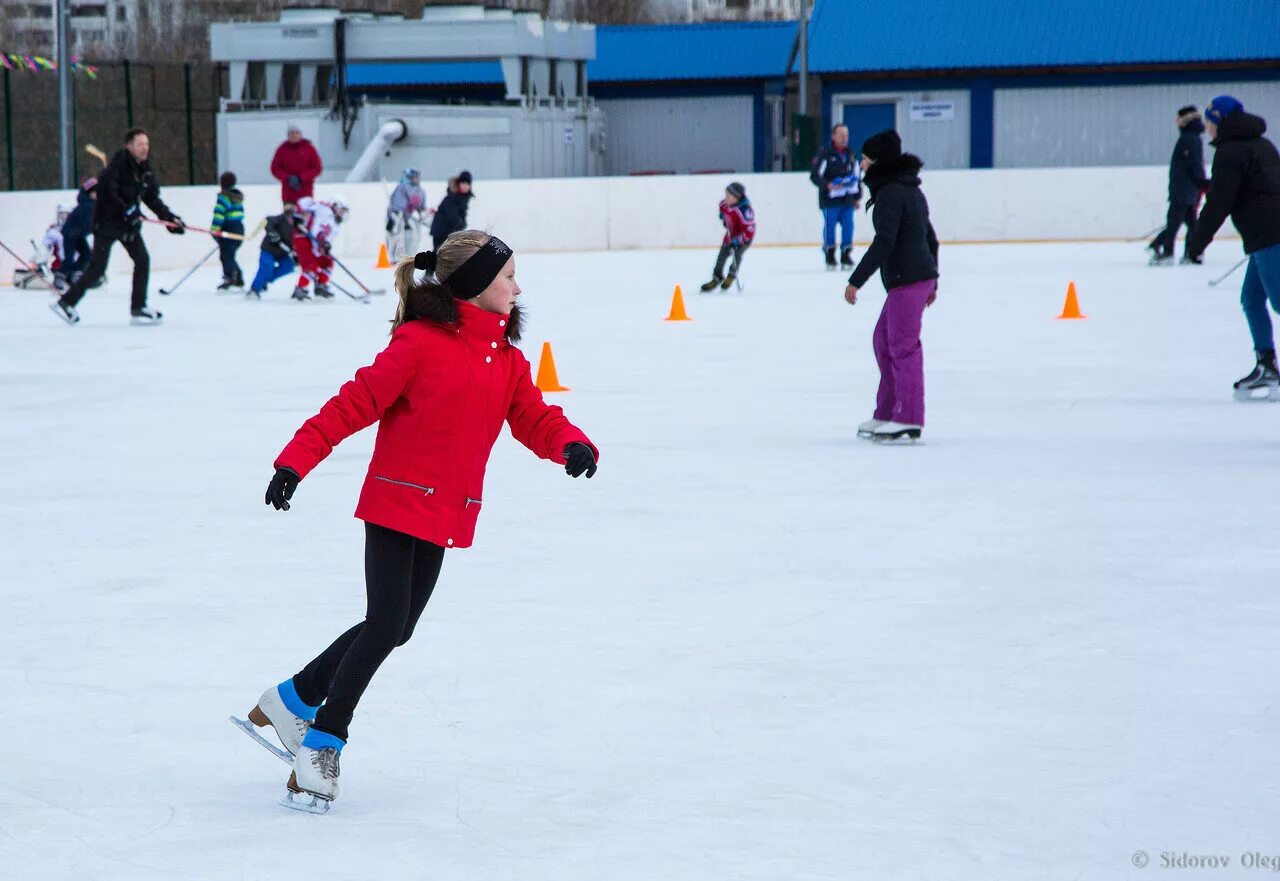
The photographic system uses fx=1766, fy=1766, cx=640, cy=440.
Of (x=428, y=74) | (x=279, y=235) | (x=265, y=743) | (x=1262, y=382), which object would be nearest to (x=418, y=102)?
(x=428, y=74)

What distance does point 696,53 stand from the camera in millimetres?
38094

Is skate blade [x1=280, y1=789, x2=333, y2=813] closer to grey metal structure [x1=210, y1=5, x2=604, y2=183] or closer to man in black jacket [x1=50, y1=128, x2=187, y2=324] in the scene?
man in black jacket [x1=50, y1=128, x2=187, y2=324]

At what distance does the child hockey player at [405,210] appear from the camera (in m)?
20.9

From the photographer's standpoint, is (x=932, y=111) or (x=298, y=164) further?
(x=932, y=111)

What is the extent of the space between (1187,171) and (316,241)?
31.0 ft

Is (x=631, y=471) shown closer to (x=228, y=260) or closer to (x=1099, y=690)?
(x=1099, y=690)

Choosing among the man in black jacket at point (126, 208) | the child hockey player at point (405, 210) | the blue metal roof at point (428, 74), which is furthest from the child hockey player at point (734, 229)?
the blue metal roof at point (428, 74)

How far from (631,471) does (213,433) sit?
236 cm

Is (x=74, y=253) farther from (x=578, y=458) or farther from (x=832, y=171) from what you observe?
(x=578, y=458)

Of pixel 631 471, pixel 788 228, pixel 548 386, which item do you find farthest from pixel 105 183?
pixel 788 228

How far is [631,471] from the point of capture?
7359mm

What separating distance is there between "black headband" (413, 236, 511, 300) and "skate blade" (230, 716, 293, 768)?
0.98m

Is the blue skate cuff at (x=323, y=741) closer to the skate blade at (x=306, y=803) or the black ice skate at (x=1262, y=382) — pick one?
the skate blade at (x=306, y=803)

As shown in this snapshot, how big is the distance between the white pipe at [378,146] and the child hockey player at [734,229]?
1383cm
